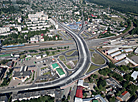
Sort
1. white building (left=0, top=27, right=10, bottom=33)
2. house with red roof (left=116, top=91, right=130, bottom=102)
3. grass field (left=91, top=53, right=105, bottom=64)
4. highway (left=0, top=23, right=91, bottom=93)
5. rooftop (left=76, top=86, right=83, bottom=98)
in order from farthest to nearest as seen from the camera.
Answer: white building (left=0, top=27, right=10, bottom=33) → grass field (left=91, top=53, right=105, bottom=64) → highway (left=0, top=23, right=91, bottom=93) → rooftop (left=76, top=86, right=83, bottom=98) → house with red roof (left=116, top=91, right=130, bottom=102)

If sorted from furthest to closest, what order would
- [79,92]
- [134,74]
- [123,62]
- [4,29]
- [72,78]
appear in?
[4,29] < [123,62] < [134,74] < [72,78] < [79,92]

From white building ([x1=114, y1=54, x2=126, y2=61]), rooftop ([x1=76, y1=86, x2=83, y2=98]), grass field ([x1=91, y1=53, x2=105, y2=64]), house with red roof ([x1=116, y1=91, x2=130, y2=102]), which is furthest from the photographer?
white building ([x1=114, y1=54, x2=126, y2=61])

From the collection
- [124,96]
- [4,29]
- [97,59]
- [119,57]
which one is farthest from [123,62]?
[4,29]

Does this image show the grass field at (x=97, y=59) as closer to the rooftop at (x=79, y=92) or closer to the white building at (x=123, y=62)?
the white building at (x=123, y=62)

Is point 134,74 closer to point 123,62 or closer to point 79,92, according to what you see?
point 123,62

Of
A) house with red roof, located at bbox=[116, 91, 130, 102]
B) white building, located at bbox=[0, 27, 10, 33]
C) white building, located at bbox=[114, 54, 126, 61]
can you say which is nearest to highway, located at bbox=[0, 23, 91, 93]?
white building, located at bbox=[114, 54, 126, 61]

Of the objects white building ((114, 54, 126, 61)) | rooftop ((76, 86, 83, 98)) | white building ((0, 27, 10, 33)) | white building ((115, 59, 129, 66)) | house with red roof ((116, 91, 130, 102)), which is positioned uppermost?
white building ((0, 27, 10, 33))

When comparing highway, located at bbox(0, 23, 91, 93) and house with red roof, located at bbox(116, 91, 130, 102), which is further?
highway, located at bbox(0, 23, 91, 93)

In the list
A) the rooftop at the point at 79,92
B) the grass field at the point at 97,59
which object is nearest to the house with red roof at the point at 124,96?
the rooftop at the point at 79,92

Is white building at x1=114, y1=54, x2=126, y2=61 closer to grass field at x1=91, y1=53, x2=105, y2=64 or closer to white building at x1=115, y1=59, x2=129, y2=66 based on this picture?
white building at x1=115, y1=59, x2=129, y2=66
